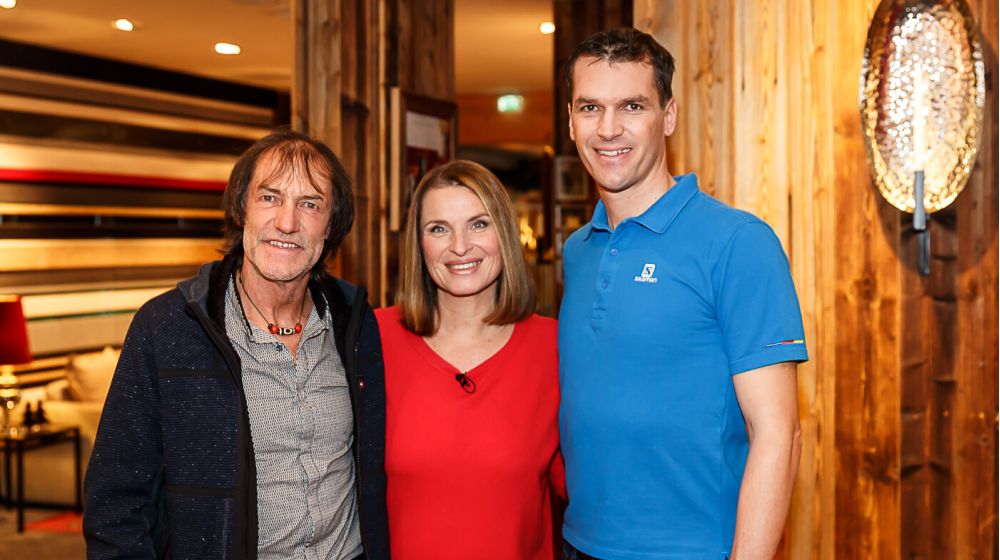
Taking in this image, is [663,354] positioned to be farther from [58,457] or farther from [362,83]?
[58,457]

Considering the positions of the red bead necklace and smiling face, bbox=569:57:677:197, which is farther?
the red bead necklace

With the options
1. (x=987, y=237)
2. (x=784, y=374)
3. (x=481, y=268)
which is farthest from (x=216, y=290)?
(x=987, y=237)

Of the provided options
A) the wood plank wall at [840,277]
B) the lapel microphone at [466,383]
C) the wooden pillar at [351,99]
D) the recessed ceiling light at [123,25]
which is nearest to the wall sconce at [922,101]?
the wood plank wall at [840,277]

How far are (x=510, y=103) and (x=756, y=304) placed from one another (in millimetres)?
9129

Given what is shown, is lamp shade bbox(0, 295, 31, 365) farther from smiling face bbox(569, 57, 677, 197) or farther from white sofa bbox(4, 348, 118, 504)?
smiling face bbox(569, 57, 677, 197)

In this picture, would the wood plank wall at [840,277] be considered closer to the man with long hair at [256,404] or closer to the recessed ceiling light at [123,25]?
the man with long hair at [256,404]

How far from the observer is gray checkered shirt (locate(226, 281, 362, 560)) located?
1.91 m

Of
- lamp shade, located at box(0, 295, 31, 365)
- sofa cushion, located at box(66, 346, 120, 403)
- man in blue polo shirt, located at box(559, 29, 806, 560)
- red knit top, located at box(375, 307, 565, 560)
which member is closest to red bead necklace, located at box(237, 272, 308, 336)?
red knit top, located at box(375, 307, 565, 560)

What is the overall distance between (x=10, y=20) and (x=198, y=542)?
554 cm

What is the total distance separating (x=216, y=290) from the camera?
1990mm

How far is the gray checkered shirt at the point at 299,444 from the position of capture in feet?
6.25

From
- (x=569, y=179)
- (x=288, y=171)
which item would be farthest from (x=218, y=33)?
(x=288, y=171)

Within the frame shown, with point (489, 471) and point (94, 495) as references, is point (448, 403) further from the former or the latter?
point (94, 495)

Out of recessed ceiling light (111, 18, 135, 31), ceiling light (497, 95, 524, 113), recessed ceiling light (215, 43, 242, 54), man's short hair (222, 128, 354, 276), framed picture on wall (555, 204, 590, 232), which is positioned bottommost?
man's short hair (222, 128, 354, 276)
